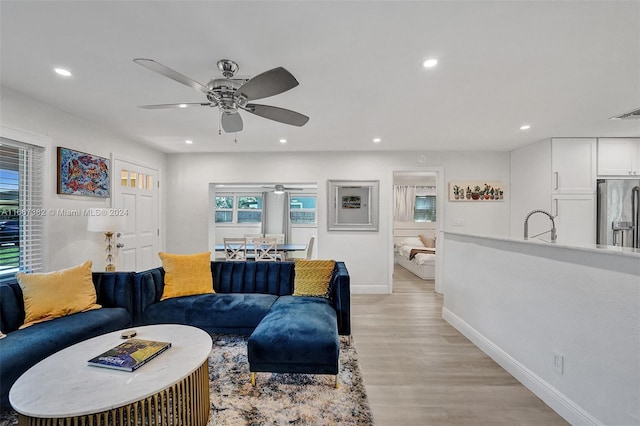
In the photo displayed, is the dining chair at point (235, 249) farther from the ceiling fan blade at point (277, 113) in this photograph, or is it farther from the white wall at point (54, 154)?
the ceiling fan blade at point (277, 113)

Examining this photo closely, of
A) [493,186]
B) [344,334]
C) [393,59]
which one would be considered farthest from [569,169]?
[344,334]

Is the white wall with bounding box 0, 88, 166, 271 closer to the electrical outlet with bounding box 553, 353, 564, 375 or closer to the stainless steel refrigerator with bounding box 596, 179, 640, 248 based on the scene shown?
the electrical outlet with bounding box 553, 353, 564, 375

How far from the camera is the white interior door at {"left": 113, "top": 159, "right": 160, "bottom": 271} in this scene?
3865 millimetres

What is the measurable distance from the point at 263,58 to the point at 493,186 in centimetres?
440

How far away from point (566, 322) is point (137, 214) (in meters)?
5.07

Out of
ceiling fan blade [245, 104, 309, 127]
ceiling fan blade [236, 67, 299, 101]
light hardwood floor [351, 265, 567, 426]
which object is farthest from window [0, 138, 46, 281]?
light hardwood floor [351, 265, 567, 426]

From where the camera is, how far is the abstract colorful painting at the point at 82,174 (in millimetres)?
2990

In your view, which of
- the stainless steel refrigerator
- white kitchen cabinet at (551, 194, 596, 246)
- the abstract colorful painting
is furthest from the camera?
white kitchen cabinet at (551, 194, 596, 246)

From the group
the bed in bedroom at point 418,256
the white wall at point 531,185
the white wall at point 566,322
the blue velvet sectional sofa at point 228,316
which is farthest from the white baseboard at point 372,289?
the white wall at point 531,185

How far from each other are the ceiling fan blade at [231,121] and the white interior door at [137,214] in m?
2.42

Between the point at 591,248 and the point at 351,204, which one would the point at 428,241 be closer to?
the point at 351,204

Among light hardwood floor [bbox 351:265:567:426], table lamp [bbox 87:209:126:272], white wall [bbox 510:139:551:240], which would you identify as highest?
white wall [bbox 510:139:551:240]

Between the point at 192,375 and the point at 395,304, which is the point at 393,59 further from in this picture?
the point at 395,304

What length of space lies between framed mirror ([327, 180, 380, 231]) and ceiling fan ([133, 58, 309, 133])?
2.63 m
